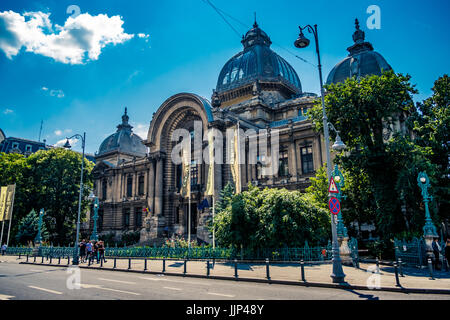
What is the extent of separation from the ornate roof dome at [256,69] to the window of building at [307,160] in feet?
52.0

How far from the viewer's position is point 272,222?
63.0ft

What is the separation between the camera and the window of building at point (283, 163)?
34.3 m

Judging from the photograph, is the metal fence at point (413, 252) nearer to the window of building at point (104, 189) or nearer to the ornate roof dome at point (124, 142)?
the window of building at point (104, 189)

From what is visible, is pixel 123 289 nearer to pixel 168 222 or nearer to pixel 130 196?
pixel 168 222

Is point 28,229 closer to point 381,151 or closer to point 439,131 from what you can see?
point 381,151

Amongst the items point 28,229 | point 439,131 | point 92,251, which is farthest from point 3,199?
point 439,131

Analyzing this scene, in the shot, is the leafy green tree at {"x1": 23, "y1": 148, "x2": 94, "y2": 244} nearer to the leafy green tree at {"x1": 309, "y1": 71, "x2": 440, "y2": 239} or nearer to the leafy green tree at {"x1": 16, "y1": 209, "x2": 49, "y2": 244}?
the leafy green tree at {"x1": 16, "y1": 209, "x2": 49, "y2": 244}

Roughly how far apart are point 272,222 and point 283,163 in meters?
16.1

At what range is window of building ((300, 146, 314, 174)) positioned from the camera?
32.8m

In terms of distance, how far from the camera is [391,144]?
20.0 m

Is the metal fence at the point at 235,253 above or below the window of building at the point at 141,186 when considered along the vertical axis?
below

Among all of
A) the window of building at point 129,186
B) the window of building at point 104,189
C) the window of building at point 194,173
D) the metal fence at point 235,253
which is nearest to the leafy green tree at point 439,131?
the metal fence at point 235,253
